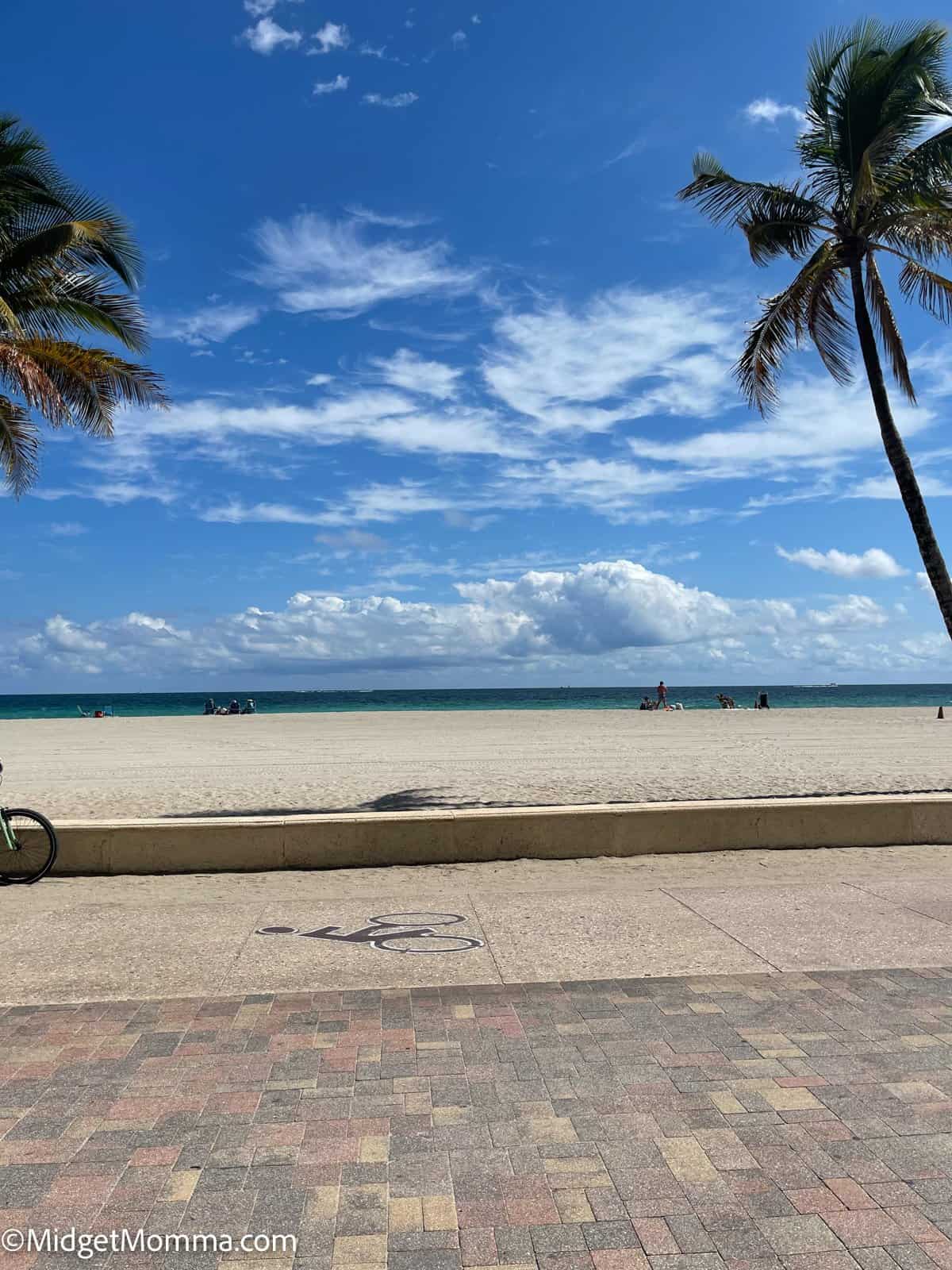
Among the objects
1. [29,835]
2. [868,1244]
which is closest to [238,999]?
[868,1244]

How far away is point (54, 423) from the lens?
11.1 metres

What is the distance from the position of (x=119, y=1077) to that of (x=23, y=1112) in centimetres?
37

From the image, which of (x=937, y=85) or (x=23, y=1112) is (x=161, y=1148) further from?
(x=937, y=85)

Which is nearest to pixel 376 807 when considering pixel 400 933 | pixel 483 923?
pixel 483 923

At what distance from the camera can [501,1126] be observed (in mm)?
3197

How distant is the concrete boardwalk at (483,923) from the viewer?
4926 mm

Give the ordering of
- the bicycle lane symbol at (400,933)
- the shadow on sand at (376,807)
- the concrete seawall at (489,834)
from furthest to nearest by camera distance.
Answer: the shadow on sand at (376,807)
the concrete seawall at (489,834)
the bicycle lane symbol at (400,933)

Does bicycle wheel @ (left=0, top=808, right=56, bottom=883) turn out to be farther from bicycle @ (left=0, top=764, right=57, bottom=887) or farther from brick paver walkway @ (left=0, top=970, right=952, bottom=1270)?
brick paver walkway @ (left=0, top=970, right=952, bottom=1270)

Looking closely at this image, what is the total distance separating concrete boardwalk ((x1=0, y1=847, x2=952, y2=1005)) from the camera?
4926mm

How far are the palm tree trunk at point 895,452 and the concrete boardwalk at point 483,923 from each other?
4.82 metres

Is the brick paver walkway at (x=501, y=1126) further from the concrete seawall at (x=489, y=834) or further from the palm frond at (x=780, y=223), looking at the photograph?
the palm frond at (x=780, y=223)

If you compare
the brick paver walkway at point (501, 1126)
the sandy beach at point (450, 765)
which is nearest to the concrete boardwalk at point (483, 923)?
the brick paver walkway at point (501, 1126)

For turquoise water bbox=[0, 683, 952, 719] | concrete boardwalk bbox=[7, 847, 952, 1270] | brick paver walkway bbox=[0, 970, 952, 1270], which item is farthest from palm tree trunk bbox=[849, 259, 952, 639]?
turquoise water bbox=[0, 683, 952, 719]

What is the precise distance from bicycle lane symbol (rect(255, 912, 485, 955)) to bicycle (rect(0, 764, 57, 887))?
8.46 ft
